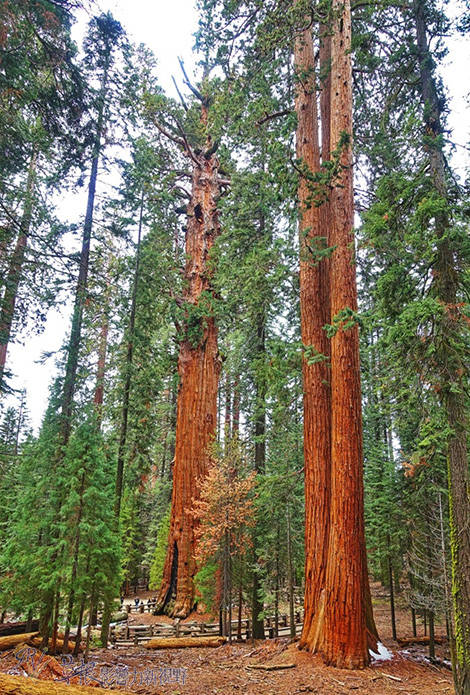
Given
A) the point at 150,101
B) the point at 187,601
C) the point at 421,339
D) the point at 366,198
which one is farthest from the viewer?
the point at 150,101

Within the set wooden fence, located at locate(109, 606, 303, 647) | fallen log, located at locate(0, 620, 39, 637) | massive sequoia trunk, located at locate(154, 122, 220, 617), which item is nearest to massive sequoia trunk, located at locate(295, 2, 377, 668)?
massive sequoia trunk, located at locate(154, 122, 220, 617)

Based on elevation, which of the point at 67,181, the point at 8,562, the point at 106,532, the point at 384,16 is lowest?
the point at 8,562

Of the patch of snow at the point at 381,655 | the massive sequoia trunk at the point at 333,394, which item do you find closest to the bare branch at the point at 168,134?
the massive sequoia trunk at the point at 333,394

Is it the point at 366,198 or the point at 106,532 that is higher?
the point at 366,198

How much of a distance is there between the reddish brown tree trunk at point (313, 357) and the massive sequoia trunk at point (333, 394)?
0.02 metres

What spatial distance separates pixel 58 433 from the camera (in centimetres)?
891

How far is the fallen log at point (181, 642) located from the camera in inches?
383

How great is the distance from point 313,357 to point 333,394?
2.36 ft

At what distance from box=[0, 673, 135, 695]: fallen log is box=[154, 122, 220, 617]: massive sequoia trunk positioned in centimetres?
940

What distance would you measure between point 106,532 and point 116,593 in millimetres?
1462

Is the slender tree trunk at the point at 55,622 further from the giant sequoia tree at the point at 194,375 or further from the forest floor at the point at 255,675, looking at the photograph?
the giant sequoia tree at the point at 194,375

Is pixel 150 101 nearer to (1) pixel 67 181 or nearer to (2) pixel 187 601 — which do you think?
(1) pixel 67 181

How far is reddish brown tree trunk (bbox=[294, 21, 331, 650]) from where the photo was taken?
6.79 meters

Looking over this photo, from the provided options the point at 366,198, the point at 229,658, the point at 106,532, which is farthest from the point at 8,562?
the point at 366,198
